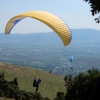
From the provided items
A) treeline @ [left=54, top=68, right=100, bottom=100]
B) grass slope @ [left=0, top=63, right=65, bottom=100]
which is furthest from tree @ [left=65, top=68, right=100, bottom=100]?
grass slope @ [left=0, top=63, right=65, bottom=100]

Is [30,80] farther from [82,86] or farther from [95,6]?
[95,6]

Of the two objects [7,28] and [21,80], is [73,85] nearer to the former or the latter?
[7,28]

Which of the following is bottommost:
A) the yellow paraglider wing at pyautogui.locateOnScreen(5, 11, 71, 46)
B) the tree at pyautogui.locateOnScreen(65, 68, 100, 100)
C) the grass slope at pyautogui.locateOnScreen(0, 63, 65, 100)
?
the grass slope at pyautogui.locateOnScreen(0, 63, 65, 100)

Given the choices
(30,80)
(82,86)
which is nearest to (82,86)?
(82,86)

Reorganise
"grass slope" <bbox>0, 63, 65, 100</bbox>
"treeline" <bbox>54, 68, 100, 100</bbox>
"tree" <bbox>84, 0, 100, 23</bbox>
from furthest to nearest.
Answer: "grass slope" <bbox>0, 63, 65, 100</bbox> → "treeline" <bbox>54, 68, 100, 100</bbox> → "tree" <bbox>84, 0, 100, 23</bbox>

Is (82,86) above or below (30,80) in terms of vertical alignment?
above

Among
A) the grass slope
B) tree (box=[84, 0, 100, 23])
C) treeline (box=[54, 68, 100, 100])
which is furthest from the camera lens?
the grass slope

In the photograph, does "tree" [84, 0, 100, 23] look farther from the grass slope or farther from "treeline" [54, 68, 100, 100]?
the grass slope

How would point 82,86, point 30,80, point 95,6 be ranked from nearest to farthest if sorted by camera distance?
point 95,6 → point 82,86 → point 30,80

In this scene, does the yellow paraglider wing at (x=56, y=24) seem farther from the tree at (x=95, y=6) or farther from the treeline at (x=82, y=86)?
the treeline at (x=82, y=86)

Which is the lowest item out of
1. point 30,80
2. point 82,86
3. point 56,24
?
point 30,80

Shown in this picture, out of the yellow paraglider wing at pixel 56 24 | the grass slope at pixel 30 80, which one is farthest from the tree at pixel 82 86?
the grass slope at pixel 30 80
